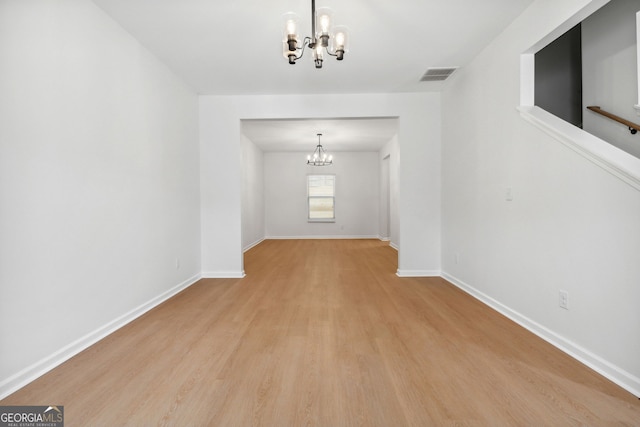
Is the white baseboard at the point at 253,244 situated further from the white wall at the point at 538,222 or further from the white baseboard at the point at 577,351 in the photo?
the white baseboard at the point at 577,351

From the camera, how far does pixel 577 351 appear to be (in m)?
1.94

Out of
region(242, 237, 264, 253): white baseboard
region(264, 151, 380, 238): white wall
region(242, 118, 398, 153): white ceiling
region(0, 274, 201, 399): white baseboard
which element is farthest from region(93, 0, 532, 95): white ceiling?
region(264, 151, 380, 238): white wall

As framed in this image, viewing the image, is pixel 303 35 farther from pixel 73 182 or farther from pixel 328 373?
pixel 328 373

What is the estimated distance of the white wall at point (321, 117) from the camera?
4.18 meters

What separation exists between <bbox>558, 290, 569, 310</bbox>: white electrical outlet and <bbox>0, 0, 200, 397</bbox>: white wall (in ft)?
11.6

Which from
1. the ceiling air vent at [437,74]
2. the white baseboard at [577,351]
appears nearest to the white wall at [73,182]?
the ceiling air vent at [437,74]

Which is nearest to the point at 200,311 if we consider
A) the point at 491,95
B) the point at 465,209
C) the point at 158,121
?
the point at 158,121

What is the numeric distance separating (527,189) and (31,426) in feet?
11.7

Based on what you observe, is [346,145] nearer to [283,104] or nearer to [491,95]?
[283,104]

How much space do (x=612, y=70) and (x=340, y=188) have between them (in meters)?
6.80

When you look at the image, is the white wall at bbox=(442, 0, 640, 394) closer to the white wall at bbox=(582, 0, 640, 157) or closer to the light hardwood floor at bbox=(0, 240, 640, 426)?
the light hardwood floor at bbox=(0, 240, 640, 426)

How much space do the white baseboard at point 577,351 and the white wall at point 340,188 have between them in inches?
238

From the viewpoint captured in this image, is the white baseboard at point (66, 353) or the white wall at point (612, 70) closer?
the white baseboard at point (66, 353)

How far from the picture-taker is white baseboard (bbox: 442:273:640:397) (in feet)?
5.29
